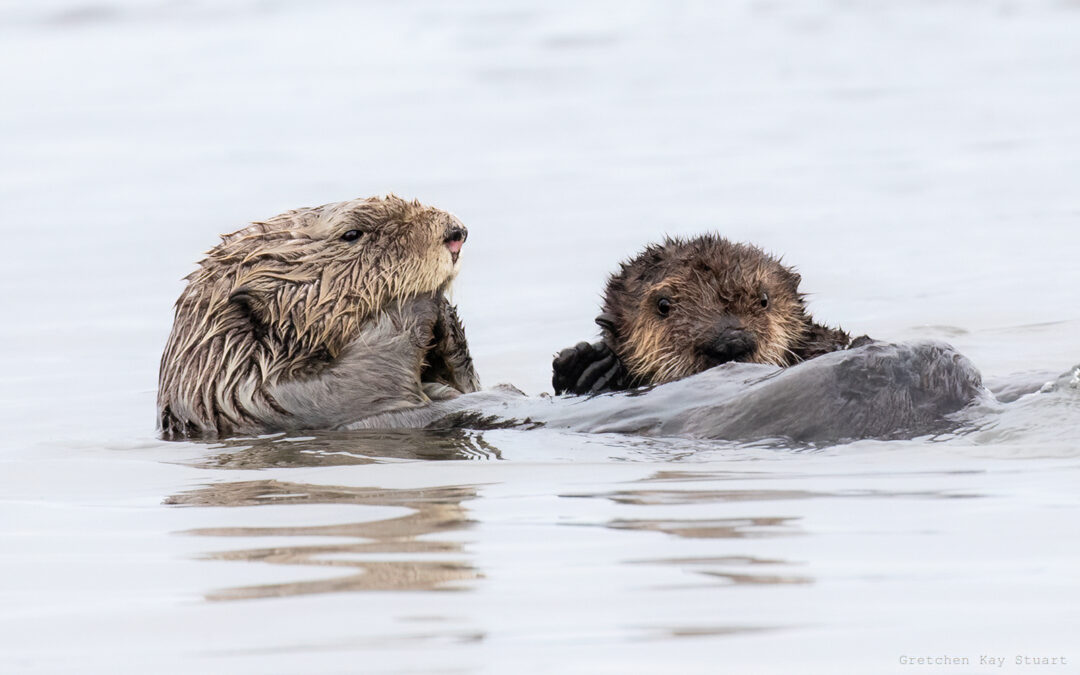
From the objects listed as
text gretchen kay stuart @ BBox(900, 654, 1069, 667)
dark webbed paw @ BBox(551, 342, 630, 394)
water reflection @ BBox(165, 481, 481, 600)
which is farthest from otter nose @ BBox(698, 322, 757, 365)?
text gretchen kay stuart @ BBox(900, 654, 1069, 667)

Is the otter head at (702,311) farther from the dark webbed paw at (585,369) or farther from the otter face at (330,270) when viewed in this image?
the otter face at (330,270)

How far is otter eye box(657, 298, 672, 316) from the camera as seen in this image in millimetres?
6473

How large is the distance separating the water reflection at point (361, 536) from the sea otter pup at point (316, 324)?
0.95m

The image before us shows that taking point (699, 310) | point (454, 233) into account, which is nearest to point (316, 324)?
point (454, 233)

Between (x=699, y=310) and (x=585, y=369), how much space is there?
1.64 ft

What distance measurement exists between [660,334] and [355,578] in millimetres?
2928

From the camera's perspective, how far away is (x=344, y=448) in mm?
5660

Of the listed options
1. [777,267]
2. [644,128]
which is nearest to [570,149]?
[644,128]

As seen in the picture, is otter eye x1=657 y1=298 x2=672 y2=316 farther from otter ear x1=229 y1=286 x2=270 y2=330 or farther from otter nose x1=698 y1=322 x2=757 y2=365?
otter ear x1=229 y1=286 x2=270 y2=330

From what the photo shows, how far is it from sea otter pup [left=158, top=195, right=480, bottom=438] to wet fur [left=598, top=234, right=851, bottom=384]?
2.38 ft

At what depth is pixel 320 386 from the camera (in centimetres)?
609

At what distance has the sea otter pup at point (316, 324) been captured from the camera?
609 cm

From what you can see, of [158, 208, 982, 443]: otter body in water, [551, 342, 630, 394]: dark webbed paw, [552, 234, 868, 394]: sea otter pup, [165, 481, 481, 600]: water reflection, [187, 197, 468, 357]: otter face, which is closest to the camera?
[165, 481, 481, 600]: water reflection

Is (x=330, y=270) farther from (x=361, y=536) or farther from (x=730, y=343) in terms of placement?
(x=361, y=536)
